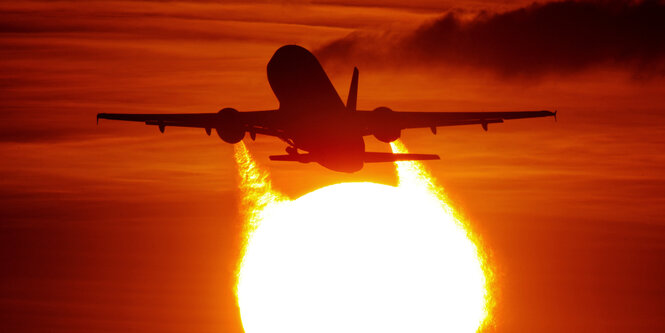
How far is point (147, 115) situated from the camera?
10825 cm

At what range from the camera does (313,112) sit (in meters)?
115

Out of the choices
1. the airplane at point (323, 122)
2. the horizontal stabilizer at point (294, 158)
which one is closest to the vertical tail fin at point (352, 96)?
the airplane at point (323, 122)

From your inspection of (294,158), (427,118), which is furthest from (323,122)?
(427,118)

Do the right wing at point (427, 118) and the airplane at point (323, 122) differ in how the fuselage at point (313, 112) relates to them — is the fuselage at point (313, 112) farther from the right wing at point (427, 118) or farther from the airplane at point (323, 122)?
the right wing at point (427, 118)

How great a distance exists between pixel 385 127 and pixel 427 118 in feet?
10.8

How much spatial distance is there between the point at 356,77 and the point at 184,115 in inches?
747

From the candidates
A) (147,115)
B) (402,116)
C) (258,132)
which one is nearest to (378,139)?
(402,116)

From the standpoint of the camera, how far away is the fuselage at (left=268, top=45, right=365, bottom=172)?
110 metres

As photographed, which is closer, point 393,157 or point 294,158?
point 393,157

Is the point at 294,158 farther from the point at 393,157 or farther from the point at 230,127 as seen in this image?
the point at 393,157

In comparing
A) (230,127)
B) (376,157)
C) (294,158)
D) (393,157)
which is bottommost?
(393,157)

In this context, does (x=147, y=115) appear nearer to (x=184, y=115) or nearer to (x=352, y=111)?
(x=184, y=115)

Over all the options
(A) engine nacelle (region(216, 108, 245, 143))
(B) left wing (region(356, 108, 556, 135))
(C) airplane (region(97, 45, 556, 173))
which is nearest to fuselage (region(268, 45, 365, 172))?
(C) airplane (region(97, 45, 556, 173))

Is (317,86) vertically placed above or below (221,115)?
above
